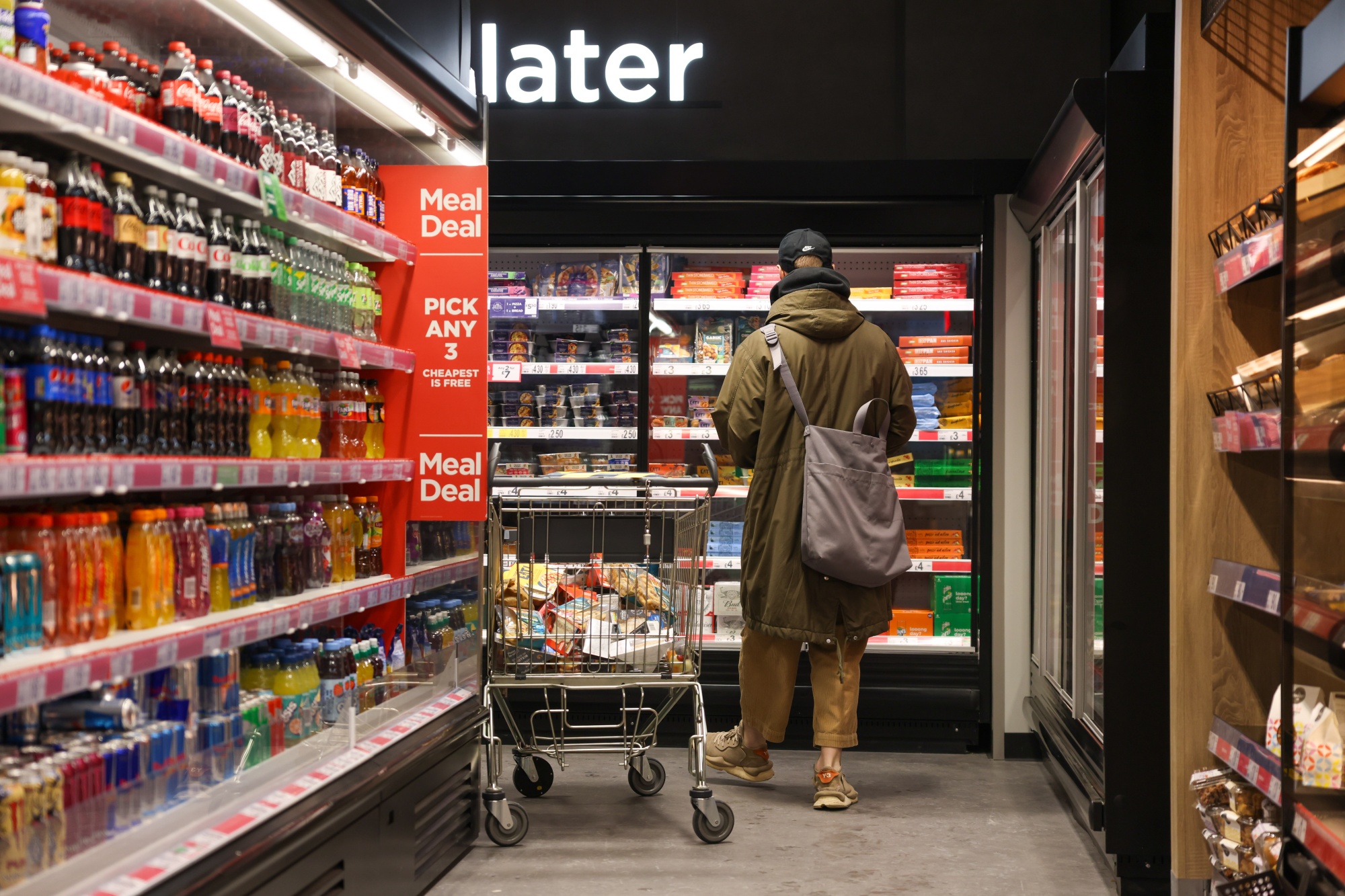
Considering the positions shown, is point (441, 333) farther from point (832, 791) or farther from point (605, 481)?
point (832, 791)

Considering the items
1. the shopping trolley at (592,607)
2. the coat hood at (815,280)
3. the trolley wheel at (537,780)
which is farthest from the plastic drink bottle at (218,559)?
the coat hood at (815,280)

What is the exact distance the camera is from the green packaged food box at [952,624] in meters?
5.45

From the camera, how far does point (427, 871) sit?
3.29 metres

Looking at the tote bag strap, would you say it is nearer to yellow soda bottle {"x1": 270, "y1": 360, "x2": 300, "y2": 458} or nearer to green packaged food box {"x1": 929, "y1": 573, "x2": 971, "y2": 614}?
green packaged food box {"x1": 929, "y1": 573, "x2": 971, "y2": 614}

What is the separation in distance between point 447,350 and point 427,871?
1.56 meters

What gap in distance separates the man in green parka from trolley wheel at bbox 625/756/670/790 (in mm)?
360

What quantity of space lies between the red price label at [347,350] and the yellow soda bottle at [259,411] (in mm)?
221

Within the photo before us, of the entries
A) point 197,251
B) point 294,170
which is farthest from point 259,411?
point 294,170

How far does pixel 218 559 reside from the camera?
2.65 metres

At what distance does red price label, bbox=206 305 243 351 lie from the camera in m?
2.46

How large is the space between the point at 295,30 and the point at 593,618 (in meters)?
2.00

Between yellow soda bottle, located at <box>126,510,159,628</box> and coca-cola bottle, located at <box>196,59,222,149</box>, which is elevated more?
coca-cola bottle, located at <box>196,59,222,149</box>

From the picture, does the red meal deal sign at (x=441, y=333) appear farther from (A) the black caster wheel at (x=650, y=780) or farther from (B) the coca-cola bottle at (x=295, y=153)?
(A) the black caster wheel at (x=650, y=780)

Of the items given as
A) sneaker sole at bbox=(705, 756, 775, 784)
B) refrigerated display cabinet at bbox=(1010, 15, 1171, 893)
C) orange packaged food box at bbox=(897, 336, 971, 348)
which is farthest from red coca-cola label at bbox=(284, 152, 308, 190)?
orange packaged food box at bbox=(897, 336, 971, 348)
